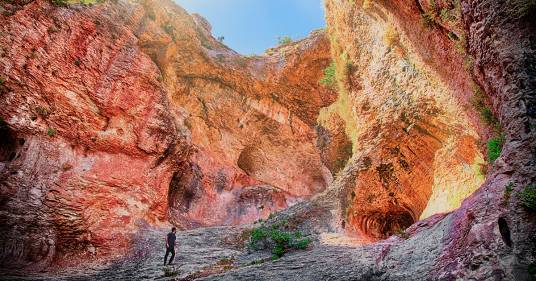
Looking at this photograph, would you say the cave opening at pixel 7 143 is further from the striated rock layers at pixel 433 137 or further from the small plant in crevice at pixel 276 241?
the striated rock layers at pixel 433 137

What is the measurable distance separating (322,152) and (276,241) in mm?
11461

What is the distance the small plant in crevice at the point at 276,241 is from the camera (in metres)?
13.4

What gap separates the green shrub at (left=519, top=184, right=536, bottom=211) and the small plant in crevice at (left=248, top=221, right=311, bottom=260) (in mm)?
8491

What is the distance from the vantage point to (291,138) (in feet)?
101

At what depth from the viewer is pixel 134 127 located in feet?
65.1

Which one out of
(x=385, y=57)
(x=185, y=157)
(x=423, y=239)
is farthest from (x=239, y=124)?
(x=423, y=239)

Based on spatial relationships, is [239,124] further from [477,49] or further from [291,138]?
[477,49]

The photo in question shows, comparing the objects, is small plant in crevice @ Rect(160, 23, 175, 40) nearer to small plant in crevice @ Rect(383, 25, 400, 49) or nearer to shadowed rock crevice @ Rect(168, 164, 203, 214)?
shadowed rock crevice @ Rect(168, 164, 203, 214)

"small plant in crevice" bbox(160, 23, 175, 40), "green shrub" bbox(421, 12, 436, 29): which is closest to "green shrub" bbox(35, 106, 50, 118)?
"small plant in crevice" bbox(160, 23, 175, 40)

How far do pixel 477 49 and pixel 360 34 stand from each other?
10.3 m

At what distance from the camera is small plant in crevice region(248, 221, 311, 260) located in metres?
13.4

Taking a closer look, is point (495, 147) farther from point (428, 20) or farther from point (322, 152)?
point (322, 152)

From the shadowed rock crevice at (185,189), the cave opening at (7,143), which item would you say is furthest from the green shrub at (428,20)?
the shadowed rock crevice at (185,189)

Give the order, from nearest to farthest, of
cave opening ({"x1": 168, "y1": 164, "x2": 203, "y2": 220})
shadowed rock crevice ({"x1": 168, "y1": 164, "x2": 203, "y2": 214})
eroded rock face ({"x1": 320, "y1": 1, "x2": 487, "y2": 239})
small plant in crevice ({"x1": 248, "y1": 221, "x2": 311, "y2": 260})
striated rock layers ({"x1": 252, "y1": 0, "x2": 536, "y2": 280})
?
striated rock layers ({"x1": 252, "y1": 0, "x2": 536, "y2": 280}) → eroded rock face ({"x1": 320, "y1": 1, "x2": 487, "y2": 239}) → small plant in crevice ({"x1": 248, "y1": 221, "x2": 311, "y2": 260}) → cave opening ({"x1": 168, "y1": 164, "x2": 203, "y2": 220}) → shadowed rock crevice ({"x1": 168, "y1": 164, "x2": 203, "y2": 214})
